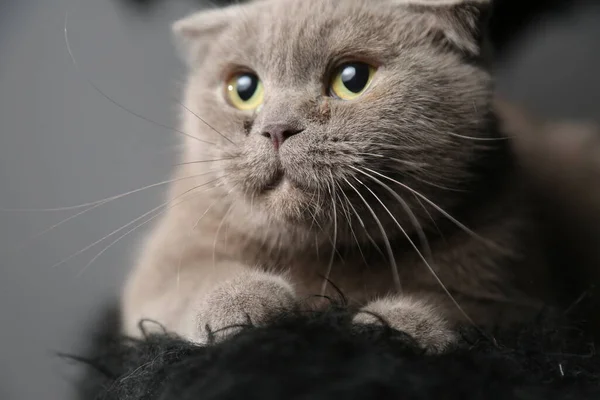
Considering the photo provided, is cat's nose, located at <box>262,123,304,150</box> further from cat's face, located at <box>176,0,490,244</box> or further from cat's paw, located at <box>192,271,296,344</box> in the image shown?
cat's paw, located at <box>192,271,296,344</box>

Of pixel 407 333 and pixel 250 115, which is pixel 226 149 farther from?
pixel 407 333

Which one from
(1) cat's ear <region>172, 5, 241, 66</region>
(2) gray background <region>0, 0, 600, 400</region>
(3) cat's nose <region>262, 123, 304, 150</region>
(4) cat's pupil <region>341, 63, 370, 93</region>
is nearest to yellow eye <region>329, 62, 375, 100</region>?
(4) cat's pupil <region>341, 63, 370, 93</region>

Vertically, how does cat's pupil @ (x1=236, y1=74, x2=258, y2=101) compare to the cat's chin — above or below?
above

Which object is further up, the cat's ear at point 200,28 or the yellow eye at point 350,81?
the cat's ear at point 200,28

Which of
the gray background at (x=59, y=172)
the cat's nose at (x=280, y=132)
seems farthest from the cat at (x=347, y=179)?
the gray background at (x=59, y=172)

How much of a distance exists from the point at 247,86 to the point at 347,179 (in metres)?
0.25

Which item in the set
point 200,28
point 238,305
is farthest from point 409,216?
point 200,28

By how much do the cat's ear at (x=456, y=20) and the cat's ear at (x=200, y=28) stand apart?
0.29m

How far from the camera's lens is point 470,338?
29.9 inches

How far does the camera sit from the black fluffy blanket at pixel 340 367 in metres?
0.55

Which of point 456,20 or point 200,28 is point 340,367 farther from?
point 200,28

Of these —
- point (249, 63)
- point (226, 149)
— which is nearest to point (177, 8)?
point (249, 63)

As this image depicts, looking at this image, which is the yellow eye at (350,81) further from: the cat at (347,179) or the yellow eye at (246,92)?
the yellow eye at (246,92)

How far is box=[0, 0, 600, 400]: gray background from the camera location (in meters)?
1.05
